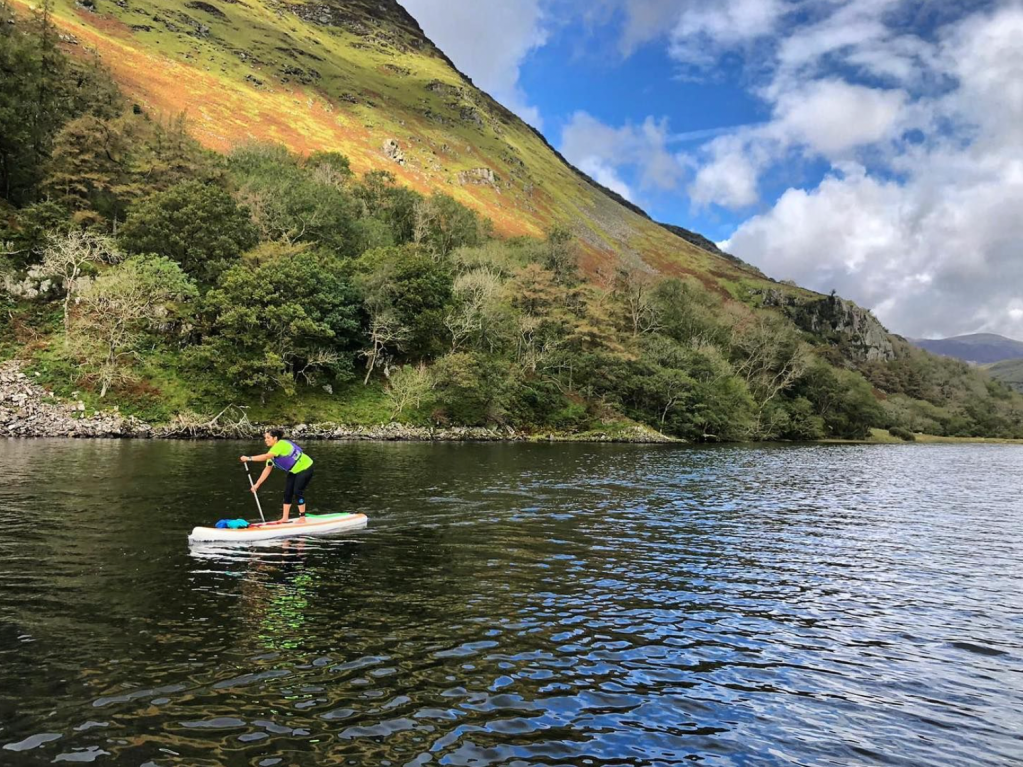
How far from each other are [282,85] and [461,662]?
193569 millimetres

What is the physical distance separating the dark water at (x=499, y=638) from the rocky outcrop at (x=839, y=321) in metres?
190

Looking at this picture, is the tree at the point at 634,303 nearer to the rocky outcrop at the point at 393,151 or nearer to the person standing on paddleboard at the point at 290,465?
the person standing on paddleboard at the point at 290,465

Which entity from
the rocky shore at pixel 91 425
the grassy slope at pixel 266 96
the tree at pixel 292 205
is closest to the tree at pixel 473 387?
the rocky shore at pixel 91 425

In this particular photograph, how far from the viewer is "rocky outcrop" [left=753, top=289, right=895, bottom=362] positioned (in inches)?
7584

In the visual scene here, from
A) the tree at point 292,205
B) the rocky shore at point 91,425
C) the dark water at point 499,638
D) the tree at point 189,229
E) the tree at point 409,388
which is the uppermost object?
the tree at point 292,205

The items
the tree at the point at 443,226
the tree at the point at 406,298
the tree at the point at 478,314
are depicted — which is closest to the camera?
the tree at the point at 406,298

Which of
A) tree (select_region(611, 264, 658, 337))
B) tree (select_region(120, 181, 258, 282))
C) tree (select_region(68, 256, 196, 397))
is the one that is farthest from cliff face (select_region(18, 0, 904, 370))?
tree (select_region(68, 256, 196, 397))

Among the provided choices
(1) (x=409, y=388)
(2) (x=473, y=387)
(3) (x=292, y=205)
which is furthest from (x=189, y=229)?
(2) (x=473, y=387)

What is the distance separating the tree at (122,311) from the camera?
51.5 metres

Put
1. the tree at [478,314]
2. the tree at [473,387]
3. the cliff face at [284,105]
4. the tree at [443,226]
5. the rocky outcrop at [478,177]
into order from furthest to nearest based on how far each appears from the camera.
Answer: the rocky outcrop at [478,177]
the cliff face at [284,105]
the tree at [443,226]
the tree at [478,314]
the tree at [473,387]

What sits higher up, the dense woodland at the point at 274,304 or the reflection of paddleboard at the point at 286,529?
the dense woodland at the point at 274,304

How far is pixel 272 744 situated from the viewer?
7.11m

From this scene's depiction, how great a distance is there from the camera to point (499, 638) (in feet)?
36.1

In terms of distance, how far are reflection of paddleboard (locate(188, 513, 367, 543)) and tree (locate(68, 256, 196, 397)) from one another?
41.7 m
